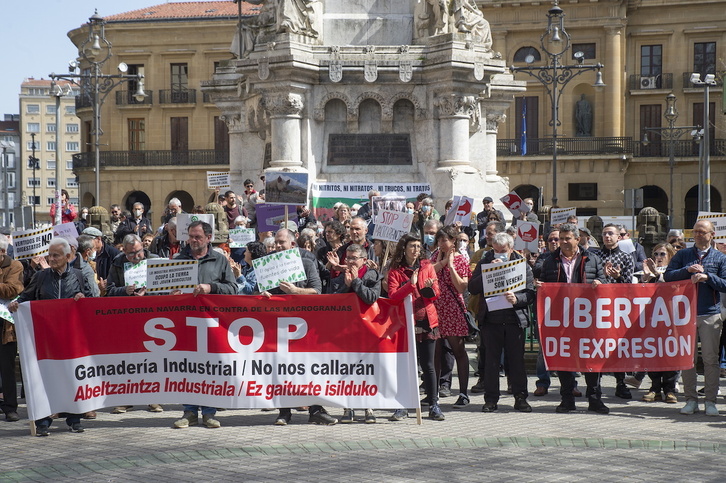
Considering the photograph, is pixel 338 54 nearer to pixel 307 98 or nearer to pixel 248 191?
pixel 307 98

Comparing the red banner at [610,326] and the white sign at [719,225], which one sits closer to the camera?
the red banner at [610,326]

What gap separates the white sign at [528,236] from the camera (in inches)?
607

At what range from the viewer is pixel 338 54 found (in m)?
19.2

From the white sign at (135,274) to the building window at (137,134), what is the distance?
58.8 m

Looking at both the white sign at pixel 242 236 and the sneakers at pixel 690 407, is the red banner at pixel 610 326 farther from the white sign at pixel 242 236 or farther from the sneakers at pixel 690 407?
the white sign at pixel 242 236

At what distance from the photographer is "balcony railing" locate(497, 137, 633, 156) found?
6003cm

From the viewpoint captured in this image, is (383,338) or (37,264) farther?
(37,264)

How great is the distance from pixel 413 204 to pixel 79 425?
898cm

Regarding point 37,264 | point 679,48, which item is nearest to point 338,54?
point 37,264

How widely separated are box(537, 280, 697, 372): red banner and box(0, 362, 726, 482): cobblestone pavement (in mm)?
509

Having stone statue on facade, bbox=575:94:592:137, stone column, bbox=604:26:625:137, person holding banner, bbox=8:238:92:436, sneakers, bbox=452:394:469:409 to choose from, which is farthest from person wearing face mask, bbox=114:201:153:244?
stone statue on facade, bbox=575:94:592:137

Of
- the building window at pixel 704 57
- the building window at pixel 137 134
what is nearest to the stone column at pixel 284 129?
the building window at pixel 704 57

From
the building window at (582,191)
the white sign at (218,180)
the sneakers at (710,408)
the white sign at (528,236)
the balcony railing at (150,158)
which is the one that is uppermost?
the balcony railing at (150,158)

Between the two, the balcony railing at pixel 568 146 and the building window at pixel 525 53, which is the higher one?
the building window at pixel 525 53
